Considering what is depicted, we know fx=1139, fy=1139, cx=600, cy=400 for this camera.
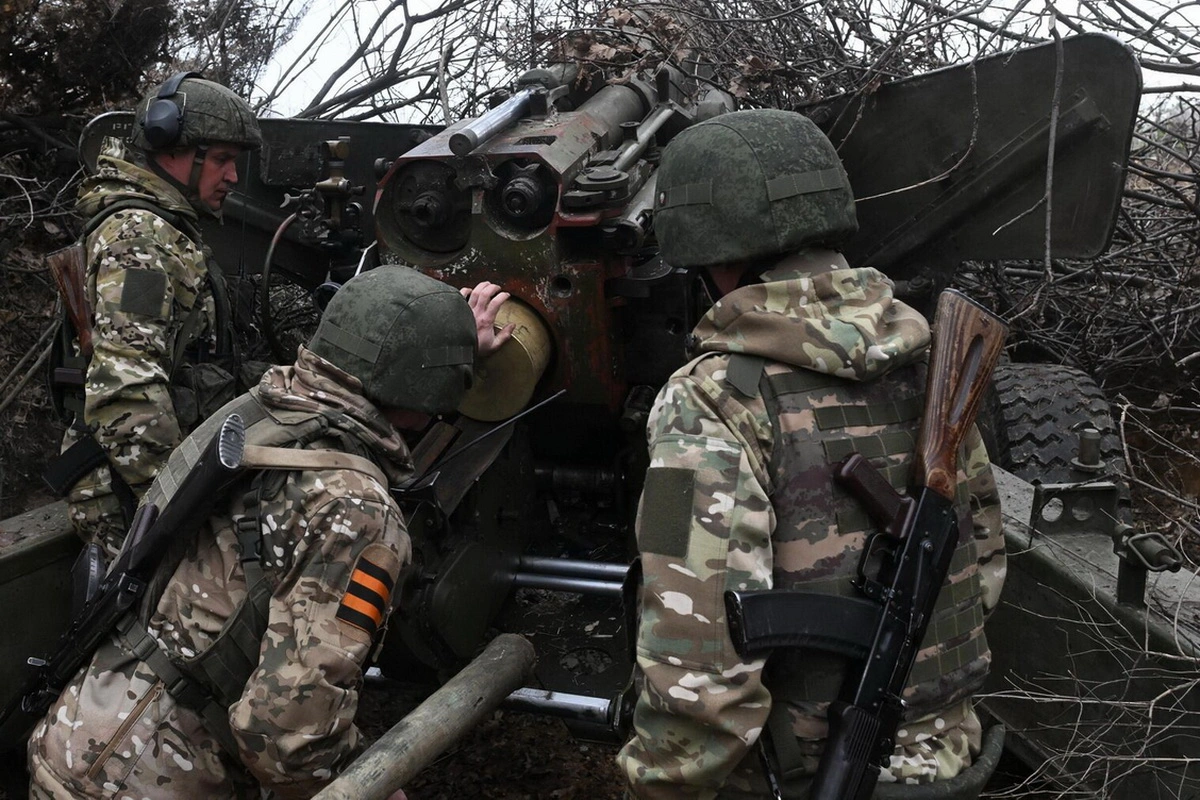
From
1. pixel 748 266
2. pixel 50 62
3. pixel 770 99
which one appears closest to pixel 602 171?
pixel 748 266

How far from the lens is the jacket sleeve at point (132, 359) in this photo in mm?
3768

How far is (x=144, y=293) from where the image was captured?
3.88 metres

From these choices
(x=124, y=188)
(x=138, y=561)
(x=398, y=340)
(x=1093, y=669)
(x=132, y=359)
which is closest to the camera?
(x=138, y=561)

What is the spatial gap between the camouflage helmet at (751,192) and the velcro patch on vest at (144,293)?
2.07 meters

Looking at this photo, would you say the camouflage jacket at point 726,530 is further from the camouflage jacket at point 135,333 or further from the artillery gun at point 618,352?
the camouflage jacket at point 135,333

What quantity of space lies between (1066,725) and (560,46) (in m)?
3.65

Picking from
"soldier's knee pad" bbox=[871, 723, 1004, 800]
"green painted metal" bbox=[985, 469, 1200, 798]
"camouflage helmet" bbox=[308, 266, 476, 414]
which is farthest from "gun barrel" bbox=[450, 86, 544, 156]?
"soldier's knee pad" bbox=[871, 723, 1004, 800]

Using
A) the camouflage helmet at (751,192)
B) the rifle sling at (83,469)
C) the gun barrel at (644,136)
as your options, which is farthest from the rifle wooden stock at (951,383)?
the rifle sling at (83,469)

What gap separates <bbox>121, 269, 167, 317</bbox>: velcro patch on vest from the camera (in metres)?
3.85

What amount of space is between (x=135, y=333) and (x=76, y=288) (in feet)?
1.16

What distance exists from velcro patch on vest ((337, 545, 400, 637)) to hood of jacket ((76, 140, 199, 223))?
86.0 inches

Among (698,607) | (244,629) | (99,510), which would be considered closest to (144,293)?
(99,510)

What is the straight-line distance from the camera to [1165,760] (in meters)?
2.72

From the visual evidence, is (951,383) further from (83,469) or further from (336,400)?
(83,469)
